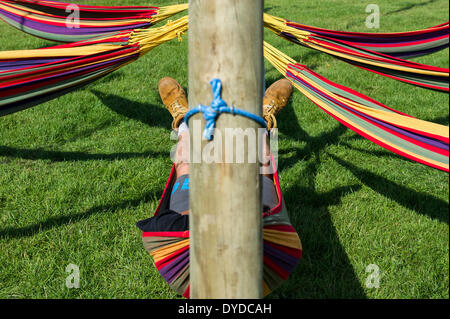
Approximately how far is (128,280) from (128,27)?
5.63 feet

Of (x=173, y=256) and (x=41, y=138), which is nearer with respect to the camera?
(x=173, y=256)

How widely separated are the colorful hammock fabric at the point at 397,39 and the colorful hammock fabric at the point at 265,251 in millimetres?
1438

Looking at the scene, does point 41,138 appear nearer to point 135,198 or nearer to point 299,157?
point 135,198

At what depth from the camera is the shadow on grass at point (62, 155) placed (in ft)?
10.6

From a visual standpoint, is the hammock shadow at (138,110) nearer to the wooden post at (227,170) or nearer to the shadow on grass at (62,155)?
the shadow on grass at (62,155)

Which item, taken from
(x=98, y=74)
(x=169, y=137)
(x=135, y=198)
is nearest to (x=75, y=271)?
(x=135, y=198)

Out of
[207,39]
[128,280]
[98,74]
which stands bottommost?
[128,280]

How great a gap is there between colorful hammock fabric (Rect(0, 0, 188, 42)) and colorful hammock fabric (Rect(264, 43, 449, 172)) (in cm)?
126

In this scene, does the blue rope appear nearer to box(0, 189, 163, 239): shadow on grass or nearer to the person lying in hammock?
the person lying in hammock

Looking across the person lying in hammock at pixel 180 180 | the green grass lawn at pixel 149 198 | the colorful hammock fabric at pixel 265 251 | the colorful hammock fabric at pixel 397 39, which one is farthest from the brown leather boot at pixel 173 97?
the colorful hammock fabric at pixel 265 251

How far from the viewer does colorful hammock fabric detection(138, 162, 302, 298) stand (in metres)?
1.55

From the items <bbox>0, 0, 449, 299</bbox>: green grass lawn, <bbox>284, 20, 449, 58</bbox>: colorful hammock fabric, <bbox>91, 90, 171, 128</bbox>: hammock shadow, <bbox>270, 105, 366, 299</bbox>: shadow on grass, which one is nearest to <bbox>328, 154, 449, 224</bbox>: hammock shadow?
<bbox>0, 0, 449, 299</bbox>: green grass lawn

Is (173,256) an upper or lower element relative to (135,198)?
upper

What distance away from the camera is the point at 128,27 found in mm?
2771
